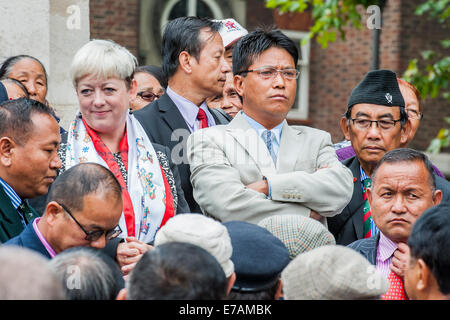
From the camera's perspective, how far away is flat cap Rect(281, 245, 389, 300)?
8.21ft

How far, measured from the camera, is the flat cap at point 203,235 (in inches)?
104

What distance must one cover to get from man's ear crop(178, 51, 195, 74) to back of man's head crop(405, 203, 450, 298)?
2.39 meters

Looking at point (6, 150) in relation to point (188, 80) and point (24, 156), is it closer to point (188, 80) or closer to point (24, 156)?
point (24, 156)

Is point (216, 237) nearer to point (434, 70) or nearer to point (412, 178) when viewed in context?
point (412, 178)

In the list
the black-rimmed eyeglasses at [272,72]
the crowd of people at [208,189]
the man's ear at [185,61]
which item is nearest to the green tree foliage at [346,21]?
the crowd of people at [208,189]

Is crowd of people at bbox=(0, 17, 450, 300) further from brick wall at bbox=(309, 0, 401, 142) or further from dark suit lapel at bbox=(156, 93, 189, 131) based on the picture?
brick wall at bbox=(309, 0, 401, 142)

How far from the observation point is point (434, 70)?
10172mm

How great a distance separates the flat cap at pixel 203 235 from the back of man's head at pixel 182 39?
227 centimetres

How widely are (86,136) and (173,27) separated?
1318 millimetres

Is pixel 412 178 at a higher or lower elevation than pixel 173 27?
lower

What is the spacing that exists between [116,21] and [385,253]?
1006 cm

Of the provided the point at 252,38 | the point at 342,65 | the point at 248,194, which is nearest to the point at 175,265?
the point at 248,194

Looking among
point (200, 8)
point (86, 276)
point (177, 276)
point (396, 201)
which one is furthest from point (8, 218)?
point (200, 8)

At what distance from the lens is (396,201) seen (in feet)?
12.4
